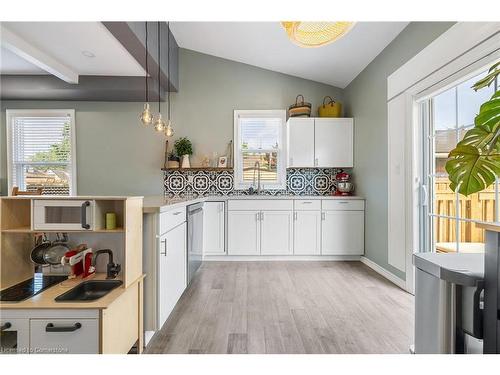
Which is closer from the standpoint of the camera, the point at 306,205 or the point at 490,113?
the point at 490,113

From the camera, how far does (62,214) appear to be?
166 centimetres

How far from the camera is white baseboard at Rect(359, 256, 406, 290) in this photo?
306cm

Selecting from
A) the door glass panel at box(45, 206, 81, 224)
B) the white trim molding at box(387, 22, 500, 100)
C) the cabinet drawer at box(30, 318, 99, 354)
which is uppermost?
the white trim molding at box(387, 22, 500, 100)

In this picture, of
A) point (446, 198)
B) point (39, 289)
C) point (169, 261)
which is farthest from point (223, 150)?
point (39, 289)

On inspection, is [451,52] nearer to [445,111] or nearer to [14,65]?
[445,111]

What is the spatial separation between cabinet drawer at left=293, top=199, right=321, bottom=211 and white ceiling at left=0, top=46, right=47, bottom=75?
4041mm

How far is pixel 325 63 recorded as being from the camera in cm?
409

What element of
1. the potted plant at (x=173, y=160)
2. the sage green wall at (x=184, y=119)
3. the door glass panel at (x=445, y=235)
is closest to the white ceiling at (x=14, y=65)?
the sage green wall at (x=184, y=119)

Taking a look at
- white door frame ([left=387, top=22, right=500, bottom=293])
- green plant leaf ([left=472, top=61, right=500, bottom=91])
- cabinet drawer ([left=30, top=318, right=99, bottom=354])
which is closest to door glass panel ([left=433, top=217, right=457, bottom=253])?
white door frame ([left=387, top=22, right=500, bottom=293])

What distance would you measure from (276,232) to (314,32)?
3005 millimetres

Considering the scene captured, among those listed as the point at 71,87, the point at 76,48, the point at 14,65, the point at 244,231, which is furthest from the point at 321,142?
the point at 14,65

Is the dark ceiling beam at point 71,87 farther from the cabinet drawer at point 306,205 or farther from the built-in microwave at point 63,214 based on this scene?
the built-in microwave at point 63,214

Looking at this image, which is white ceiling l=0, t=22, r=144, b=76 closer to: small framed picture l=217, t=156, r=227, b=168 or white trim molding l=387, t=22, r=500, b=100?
small framed picture l=217, t=156, r=227, b=168
